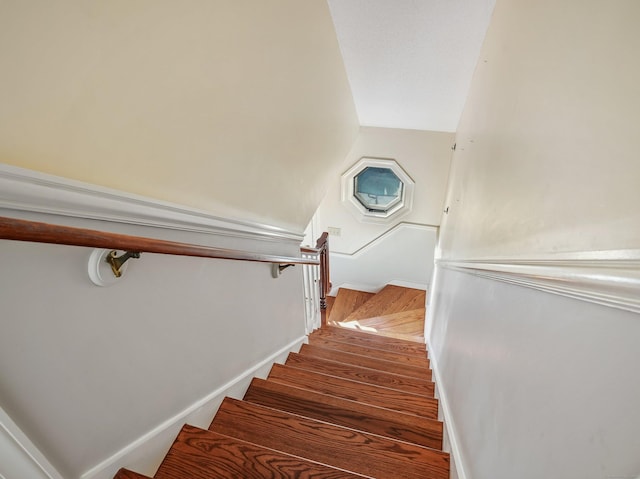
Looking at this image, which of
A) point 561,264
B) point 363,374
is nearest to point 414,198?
point 363,374

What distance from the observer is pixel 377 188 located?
5008 mm

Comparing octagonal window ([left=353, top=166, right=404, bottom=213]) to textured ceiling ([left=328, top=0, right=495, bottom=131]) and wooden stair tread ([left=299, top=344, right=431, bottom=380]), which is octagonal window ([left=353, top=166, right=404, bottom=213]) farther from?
wooden stair tread ([left=299, top=344, right=431, bottom=380])

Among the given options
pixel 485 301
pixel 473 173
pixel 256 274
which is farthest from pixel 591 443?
pixel 473 173

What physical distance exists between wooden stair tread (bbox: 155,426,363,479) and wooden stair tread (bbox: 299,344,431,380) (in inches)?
49.0

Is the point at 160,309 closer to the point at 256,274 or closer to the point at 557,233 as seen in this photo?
the point at 256,274

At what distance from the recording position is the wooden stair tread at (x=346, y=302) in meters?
5.24

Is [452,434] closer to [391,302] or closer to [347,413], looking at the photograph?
[347,413]

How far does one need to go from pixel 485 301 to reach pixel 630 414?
0.87 m

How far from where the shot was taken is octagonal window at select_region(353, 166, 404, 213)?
190 inches

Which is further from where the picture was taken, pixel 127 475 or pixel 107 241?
pixel 127 475

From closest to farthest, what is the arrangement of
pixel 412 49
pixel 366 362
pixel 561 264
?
pixel 561 264 < pixel 412 49 < pixel 366 362

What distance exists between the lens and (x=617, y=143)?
52 cm

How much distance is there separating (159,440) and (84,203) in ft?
2.80

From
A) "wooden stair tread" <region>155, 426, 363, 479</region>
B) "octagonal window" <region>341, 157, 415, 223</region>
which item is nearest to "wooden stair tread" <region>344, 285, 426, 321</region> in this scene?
"octagonal window" <region>341, 157, 415, 223</region>
